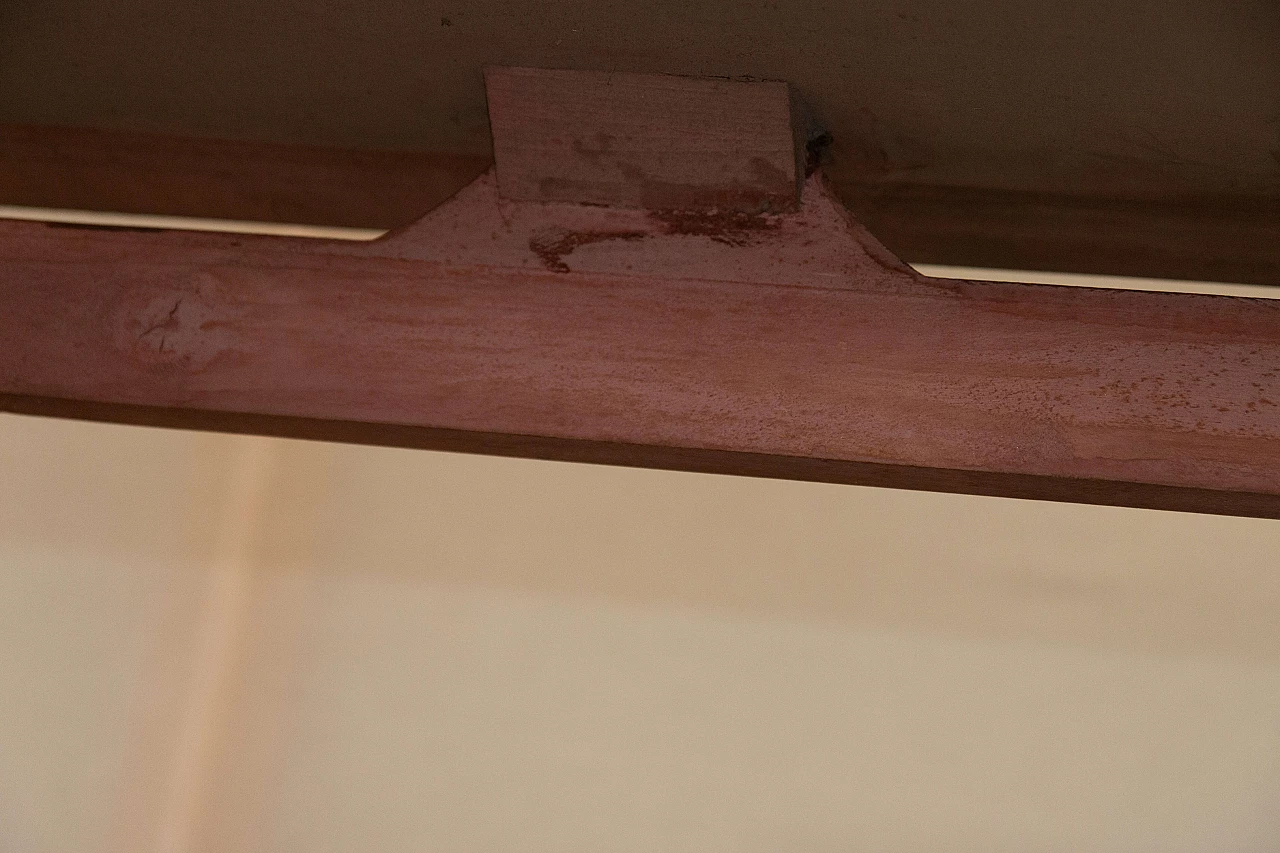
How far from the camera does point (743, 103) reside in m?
0.87

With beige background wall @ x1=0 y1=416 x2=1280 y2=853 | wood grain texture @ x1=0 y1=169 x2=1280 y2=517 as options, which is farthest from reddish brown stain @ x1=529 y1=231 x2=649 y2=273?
beige background wall @ x1=0 y1=416 x2=1280 y2=853

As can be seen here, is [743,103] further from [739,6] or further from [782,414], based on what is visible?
[782,414]

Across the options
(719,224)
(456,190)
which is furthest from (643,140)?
(456,190)

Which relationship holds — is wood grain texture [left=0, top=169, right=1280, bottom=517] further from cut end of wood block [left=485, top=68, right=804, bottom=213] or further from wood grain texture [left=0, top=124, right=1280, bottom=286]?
wood grain texture [left=0, top=124, right=1280, bottom=286]

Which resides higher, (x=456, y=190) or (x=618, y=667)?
(x=456, y=190)

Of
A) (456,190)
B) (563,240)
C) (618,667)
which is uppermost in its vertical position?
(456,190)

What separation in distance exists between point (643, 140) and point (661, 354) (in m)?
0.17

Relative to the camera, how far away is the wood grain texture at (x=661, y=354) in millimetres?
815

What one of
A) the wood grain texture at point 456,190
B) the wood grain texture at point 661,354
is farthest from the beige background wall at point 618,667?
the wood grain texture at point 661,354

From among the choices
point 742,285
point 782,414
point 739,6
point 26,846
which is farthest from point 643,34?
point 26,846

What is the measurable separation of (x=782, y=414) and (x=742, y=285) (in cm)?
11

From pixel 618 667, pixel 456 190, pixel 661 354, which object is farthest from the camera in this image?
pixel 618 667

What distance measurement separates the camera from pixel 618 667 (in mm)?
1526

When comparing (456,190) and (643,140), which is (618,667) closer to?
(456,190)
